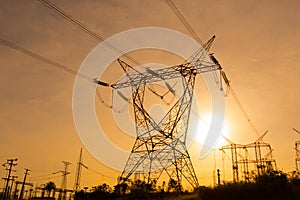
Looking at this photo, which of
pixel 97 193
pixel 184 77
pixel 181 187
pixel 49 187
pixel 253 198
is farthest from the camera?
pixel 49 187

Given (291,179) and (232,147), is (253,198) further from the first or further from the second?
(232,147)

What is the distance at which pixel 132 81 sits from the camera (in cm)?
2473

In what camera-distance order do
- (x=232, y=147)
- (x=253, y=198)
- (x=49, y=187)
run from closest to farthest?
(x=253, y=198)
(x=232, y=147)
(x=49, y=187)

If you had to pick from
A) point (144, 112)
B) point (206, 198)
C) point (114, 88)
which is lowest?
point (206, 198)

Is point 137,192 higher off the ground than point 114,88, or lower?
lower

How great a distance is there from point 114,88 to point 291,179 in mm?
14223

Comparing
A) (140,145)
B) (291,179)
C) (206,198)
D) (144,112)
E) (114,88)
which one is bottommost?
(206,198)

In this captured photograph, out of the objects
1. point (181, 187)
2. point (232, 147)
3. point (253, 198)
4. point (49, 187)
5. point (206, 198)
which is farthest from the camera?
point (49, 187)

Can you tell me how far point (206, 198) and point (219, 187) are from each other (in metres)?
Answer: 0.92

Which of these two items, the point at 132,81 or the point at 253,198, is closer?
the point at 253,198

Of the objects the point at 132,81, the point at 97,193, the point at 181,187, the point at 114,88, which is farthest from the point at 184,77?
the point at 97,193

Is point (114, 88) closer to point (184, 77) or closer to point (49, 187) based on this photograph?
point (184, 77)

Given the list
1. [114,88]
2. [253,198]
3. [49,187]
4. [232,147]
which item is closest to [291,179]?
[253,198]

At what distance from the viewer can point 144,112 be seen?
25.0 meters
